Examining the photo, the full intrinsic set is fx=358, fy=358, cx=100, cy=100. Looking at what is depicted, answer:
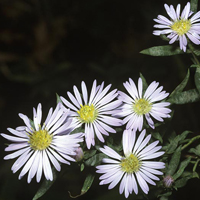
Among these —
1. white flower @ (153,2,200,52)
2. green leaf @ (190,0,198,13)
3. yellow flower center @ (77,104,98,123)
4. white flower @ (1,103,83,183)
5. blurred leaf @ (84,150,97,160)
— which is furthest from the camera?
green leaf @ (190,0,198,13)

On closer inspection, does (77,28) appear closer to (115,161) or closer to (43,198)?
(43,198)

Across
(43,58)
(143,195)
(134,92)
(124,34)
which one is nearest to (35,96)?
(43,58)

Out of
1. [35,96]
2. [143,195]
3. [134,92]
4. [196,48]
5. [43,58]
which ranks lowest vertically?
[143,195]

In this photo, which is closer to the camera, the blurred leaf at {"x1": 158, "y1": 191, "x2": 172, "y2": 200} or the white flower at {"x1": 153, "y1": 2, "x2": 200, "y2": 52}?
the blurred leaf at {"x1": 158, "y1": 191, "x2": 172, "y2": 200}

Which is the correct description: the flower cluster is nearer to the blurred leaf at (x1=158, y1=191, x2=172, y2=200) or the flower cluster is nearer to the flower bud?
the flower bud

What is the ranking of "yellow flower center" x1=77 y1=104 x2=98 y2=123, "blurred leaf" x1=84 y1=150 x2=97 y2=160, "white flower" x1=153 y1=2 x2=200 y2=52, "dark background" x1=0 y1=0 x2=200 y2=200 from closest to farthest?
"blurred leaf" x1=84 y1=150 x2=97 y2=160, "yellow flower center" x1=77 y1=104 x2=98 y2=123, "white flower" x1=153 y1=2 x2=200 y2=52, "dark background" x1=0 y1=0 x2=200 y2=200

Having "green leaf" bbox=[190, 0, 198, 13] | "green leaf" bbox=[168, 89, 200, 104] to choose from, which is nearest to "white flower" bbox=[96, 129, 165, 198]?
"green leaf" bbox=[168, 89, 200, 104]

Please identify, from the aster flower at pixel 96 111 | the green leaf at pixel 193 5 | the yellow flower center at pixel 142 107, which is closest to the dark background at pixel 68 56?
the green leaf at pixel 193 5
